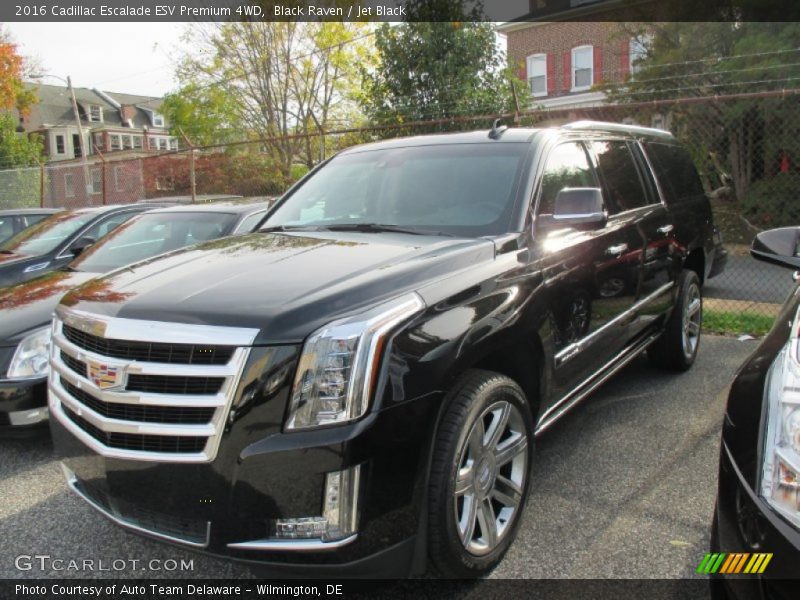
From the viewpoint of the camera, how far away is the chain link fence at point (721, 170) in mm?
8555

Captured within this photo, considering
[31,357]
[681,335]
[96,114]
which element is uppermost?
[96,114]

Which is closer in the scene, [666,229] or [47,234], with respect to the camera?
[666,229]

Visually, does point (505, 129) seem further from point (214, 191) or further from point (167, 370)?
A: point (214, 191)

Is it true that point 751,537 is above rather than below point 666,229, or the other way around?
below

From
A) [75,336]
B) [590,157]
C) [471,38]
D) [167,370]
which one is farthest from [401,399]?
[471,38]

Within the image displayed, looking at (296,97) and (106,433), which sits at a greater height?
(296,97)

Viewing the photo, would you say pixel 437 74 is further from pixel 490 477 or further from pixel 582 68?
pixel 582 68

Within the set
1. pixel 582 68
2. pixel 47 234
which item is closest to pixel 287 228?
pixel 47 234

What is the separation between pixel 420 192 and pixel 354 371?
1716 millimetres

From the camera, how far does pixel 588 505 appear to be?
10.6 ft

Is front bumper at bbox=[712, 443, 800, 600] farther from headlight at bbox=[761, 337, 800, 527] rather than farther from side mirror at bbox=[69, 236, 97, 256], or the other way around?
side mirror at bbox=[69, 236, 97, 256]

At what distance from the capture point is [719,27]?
15.7 meters

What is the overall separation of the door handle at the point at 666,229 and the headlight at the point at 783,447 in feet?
9.75

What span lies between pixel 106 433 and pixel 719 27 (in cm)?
1738
